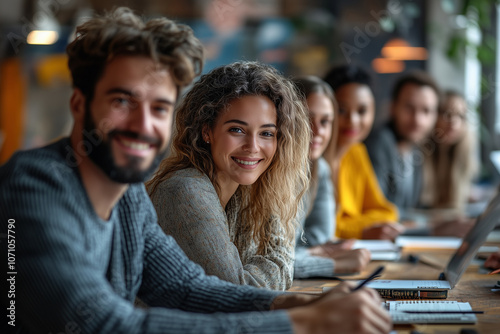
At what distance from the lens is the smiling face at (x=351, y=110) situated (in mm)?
3023

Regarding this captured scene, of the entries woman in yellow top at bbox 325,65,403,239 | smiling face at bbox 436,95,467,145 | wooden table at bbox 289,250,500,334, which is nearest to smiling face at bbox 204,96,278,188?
wooden table at bbox 289,250,500,334

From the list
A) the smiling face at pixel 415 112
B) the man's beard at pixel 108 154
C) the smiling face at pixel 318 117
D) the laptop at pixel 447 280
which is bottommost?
the laptop at pixel 447 280

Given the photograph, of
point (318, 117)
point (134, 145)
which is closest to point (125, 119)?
point (134, 145)

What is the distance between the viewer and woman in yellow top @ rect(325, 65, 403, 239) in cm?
297

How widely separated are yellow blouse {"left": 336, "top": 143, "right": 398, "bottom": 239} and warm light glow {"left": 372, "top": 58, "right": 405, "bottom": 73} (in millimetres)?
2383

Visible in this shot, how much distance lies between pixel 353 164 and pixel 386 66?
8.55 feet

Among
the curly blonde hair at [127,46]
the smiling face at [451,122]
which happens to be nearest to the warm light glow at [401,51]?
the smiling face at [451,122]

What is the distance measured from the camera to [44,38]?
561 centimetres

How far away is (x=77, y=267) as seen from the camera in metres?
0.96

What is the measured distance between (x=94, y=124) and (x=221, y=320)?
42cm

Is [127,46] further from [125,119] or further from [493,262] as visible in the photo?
[493,262]

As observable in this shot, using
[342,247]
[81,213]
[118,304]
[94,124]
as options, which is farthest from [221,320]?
[342,247]

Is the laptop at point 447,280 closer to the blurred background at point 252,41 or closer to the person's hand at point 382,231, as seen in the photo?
the person's hand at point 382,231

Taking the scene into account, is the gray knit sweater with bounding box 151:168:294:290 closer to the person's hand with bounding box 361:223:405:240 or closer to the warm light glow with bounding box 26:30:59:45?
the person's hand with bounding box 361:223:405:240
